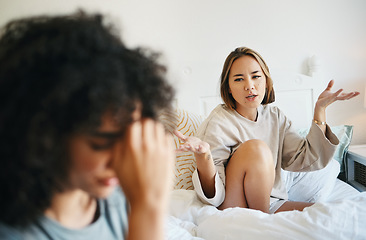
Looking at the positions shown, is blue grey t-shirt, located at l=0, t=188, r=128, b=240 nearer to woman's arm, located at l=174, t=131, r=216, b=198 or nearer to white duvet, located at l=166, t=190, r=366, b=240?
white duvet, located at l=166, t=190, r=366, b=240

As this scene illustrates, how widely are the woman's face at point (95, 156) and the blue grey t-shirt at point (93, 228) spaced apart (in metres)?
0.10

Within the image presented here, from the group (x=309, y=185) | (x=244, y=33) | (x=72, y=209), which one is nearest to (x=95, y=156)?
(x=72, y=209)

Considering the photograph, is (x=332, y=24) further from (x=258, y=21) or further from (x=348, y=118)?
(x=348, y=118)

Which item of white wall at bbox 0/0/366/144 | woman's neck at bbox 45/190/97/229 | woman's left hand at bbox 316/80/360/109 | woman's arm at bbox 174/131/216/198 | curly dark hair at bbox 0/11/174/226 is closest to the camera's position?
curly dark hair at bbox 0/11/174/226

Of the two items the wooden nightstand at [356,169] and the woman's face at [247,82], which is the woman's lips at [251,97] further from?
the wooden nightstand at [356,169]

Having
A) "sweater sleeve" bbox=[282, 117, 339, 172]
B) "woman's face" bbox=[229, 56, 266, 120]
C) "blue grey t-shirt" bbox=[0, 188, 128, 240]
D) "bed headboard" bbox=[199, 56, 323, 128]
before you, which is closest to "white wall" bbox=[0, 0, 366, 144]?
"bed headboard" bbox=[199, 56, 323, 128]

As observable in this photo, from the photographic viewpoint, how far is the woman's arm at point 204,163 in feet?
3.63

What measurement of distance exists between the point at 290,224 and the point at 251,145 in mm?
373

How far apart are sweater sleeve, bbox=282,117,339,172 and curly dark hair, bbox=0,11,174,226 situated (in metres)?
1.08

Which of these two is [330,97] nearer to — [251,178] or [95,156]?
[251,178]

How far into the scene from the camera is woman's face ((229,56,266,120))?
4.34 ft

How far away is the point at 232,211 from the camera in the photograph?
99 centimetres

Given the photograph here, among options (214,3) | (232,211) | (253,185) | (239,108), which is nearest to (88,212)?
(232,211)

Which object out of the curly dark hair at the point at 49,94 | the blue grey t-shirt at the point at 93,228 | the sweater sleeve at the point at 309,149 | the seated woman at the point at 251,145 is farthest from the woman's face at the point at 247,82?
the curly dark hair at the point at 49,94
